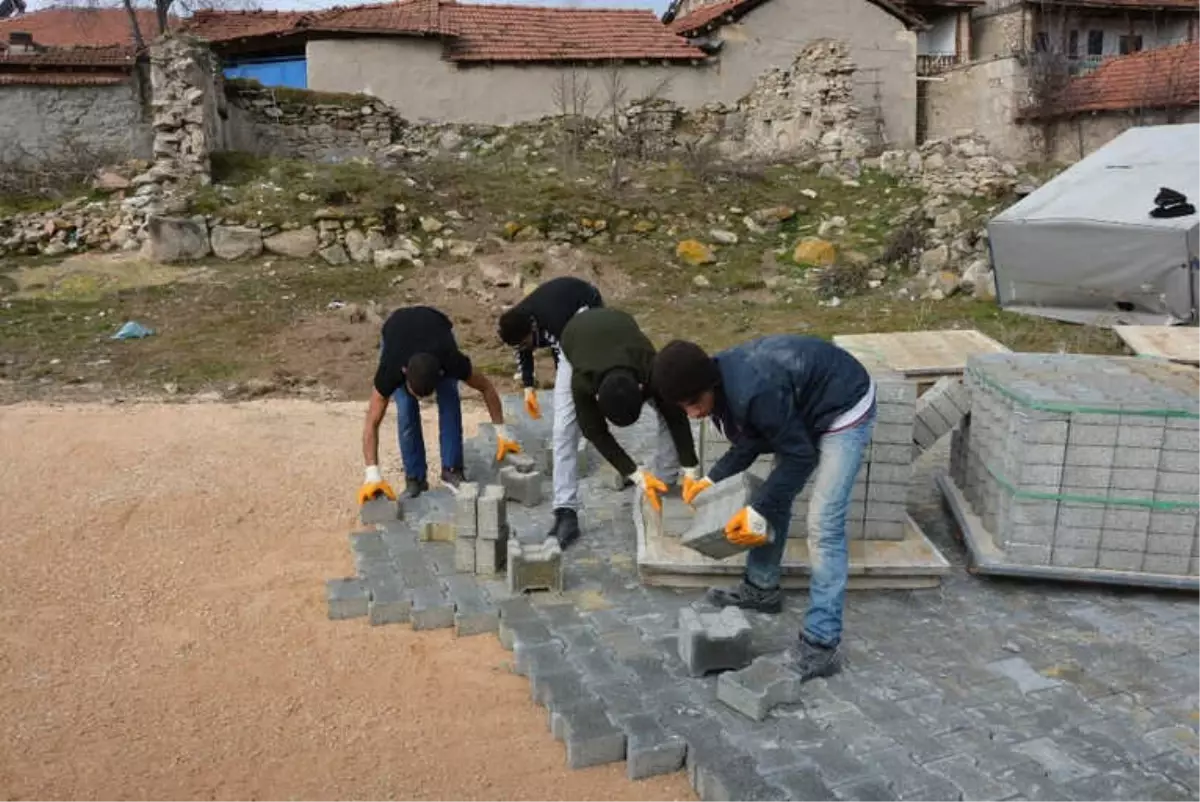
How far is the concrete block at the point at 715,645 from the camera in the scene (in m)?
3.94

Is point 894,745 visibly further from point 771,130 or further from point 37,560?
point 771,130

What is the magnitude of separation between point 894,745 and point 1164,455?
2.13 metres

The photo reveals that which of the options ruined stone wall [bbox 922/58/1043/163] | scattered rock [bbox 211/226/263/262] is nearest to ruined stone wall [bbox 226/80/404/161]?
scattered rock [bbox 211/226/263/262]

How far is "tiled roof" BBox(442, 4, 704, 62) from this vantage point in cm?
1958

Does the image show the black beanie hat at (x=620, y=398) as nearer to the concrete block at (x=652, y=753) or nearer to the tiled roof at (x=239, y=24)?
the concrete block at (x=652, y=753)

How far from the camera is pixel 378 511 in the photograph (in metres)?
5.76

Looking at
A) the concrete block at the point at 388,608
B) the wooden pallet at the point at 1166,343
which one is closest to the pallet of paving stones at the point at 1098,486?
the wooden pallet at the point at 1166,343

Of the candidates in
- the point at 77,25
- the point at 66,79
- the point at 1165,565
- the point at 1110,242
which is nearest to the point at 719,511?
the point at 1165,565

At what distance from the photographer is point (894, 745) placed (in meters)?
3.51

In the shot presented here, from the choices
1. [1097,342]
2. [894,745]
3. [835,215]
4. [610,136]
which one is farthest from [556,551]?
[610,136]

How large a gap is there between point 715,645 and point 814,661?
413mm

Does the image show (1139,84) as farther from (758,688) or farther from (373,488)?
(758,688)

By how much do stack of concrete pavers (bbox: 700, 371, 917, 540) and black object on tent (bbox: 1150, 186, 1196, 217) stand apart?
7574mm

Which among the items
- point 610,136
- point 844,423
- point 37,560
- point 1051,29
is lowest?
point 37,560
